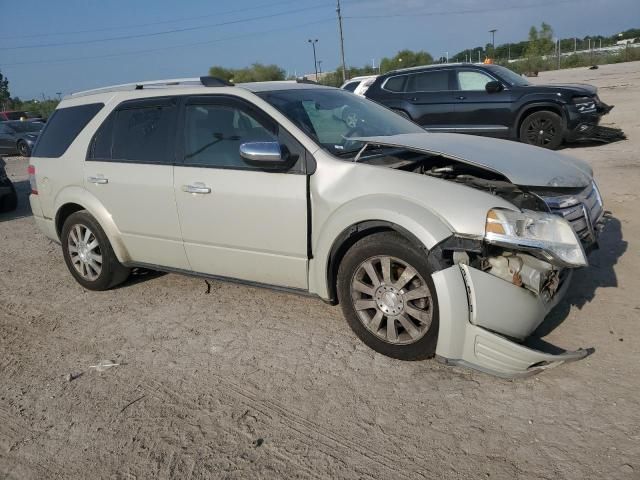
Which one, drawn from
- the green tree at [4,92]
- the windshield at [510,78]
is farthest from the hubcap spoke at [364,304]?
the green tree at [4,92]

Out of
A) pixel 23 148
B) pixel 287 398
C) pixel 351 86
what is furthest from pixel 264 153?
pixel 23 148

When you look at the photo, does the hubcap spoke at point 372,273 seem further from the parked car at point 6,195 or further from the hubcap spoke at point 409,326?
the parked car at point 6,195

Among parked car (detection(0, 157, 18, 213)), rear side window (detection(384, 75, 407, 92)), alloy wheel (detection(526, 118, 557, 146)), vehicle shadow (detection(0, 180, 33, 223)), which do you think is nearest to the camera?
vehicle shadow (detection(0, 180, 33, 223))

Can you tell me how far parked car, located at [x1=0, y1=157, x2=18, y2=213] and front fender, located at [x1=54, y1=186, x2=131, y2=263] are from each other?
5602mm

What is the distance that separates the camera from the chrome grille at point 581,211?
358cm

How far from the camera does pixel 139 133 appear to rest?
4.73m

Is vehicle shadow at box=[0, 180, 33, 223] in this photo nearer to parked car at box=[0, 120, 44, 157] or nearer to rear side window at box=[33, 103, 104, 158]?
rear side window at box=[33, 103, 104, 158]

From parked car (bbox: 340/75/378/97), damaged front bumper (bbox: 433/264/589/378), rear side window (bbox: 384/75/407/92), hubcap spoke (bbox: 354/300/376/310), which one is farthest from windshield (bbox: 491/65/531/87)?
damaged front bumper (bbox: 433/264/589/378)

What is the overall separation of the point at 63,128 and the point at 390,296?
375cm

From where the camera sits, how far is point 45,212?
551 centimetres

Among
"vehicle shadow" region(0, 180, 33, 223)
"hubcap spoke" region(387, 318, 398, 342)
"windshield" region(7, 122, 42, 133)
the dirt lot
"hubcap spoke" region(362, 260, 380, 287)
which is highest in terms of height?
"windshield" region(7, 122, 42, 133)

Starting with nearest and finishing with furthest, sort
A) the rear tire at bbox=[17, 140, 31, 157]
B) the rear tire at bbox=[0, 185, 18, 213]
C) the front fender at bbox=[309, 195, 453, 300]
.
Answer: the front fender at bbox=[309, 195, 453, 300]
the rear tire at bbox=[0, 185, 18, 213]
the rear tire at bbox=[17, 140, 31, 157]

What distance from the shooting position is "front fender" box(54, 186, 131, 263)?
16.1ft

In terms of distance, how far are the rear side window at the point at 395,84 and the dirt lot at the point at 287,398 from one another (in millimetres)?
8008
